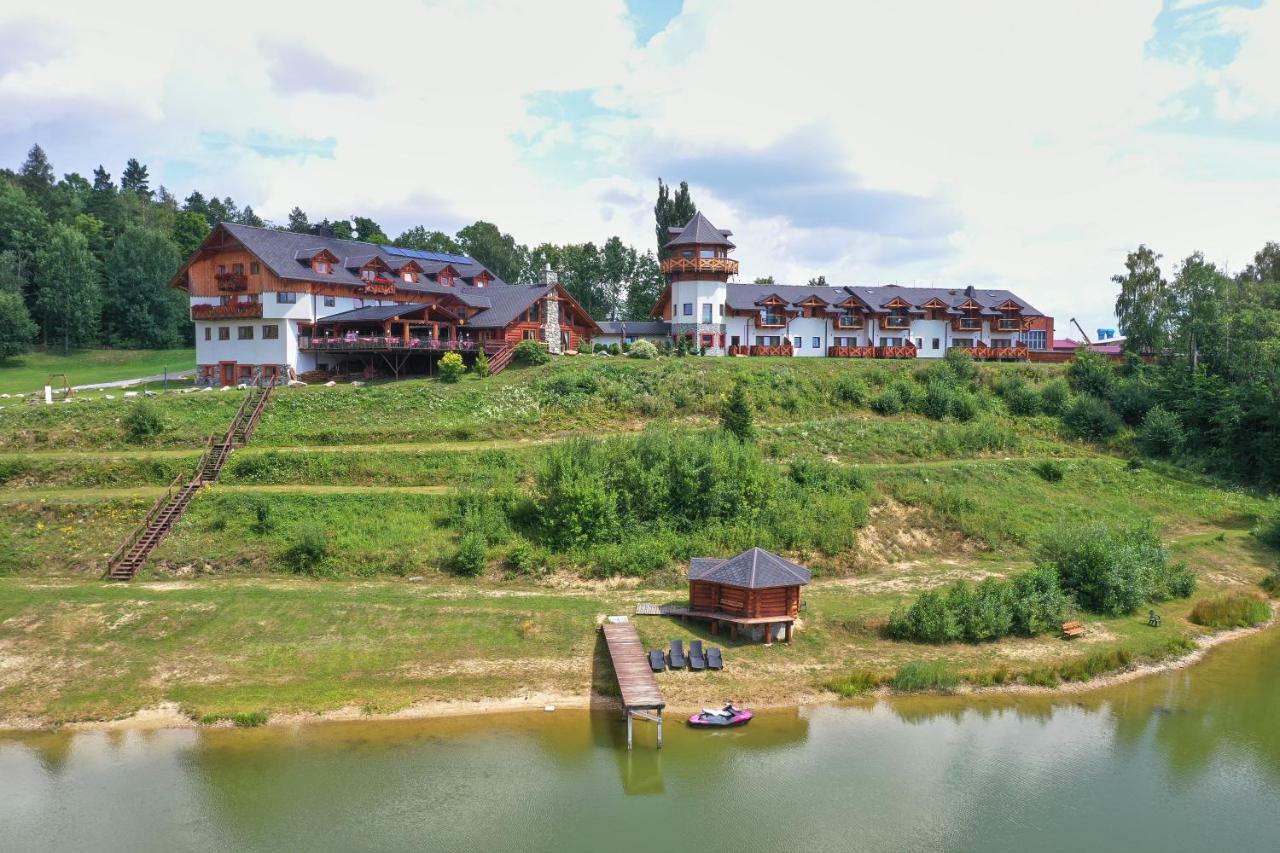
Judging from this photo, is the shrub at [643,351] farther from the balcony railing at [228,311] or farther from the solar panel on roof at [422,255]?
the balcony railing at [228,311]

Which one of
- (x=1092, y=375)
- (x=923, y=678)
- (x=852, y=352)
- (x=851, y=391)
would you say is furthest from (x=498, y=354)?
(x=1092, y=375)

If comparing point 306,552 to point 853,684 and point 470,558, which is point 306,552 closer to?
point 470,558

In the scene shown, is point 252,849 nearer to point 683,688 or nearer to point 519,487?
point 683,688

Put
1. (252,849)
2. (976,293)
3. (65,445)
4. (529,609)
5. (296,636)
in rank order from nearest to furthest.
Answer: (252,849)
(296,636)
(529,609)
(65,445)
(976,293)

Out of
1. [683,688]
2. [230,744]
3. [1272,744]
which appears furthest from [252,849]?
[1272,744]

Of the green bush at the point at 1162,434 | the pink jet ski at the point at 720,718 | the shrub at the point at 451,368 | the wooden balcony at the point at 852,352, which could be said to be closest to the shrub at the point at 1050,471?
the green bush at the point at 1162,434
